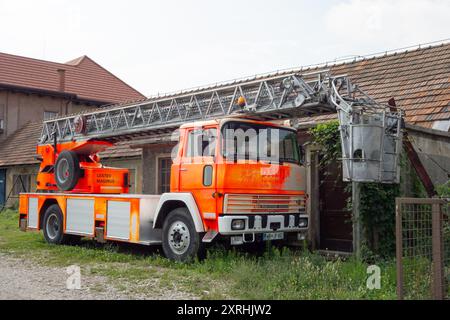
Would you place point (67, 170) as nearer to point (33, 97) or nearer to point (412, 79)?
point (412, 79)

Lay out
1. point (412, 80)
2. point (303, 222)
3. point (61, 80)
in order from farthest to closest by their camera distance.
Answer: point (61, 80) → point (412, 80) → point (303, 222)

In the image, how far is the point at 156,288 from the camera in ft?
23.8

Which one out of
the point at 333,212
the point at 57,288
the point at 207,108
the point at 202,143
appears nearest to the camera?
the point at 57,288

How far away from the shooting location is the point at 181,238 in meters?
9.16

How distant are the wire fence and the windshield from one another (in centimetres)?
315

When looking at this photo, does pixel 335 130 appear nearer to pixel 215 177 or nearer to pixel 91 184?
pixel 215 177

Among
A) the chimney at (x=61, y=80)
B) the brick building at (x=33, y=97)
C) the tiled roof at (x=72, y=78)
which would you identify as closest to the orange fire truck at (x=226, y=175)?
the brick building at (x=33, y=97)

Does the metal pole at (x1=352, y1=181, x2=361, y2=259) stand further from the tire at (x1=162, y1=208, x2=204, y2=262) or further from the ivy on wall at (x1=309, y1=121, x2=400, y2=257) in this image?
the tire at (x1=162, y1=208, x2=204, y2=262)

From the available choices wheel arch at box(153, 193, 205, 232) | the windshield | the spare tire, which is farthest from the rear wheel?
the windshield

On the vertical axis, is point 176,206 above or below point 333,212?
above

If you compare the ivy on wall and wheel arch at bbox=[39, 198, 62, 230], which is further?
wheel arch at bbox=[39, 198, 62, 230]

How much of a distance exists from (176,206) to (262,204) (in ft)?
5.22

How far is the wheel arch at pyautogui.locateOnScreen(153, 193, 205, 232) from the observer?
8.86 m

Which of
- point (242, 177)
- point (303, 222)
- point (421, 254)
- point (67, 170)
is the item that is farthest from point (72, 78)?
point (421, 254)
